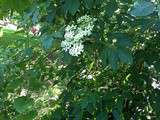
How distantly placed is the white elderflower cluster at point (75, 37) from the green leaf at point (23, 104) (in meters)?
0.47

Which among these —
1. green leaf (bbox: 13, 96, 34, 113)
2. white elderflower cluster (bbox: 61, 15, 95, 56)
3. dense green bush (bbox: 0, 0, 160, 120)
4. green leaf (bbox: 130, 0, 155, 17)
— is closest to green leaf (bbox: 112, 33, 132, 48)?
dense green bush (bbox: 0, 0, 160, 120)

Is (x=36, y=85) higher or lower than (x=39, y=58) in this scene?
lower

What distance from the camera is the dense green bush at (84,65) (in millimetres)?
1666

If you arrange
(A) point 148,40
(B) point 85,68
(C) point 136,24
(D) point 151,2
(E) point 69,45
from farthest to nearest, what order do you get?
(B) point 85,68 → (A) point 148,40 → (C) point 136,24 → (E) point 69,45 → (D) point 151,2

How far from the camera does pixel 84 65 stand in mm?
2057

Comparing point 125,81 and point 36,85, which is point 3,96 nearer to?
point 36,85

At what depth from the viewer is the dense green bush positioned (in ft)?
5.47

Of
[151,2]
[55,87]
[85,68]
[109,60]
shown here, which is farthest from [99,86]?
[151,2]

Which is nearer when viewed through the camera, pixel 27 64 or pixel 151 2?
pixel 151 2

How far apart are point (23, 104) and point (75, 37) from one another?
0.56 m

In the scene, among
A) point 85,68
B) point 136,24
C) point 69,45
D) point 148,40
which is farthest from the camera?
point 85,68

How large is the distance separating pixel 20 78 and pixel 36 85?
0.09m

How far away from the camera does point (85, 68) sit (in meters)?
2.09

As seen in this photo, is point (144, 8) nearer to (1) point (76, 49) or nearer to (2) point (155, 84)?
(1) point (76, 49)
